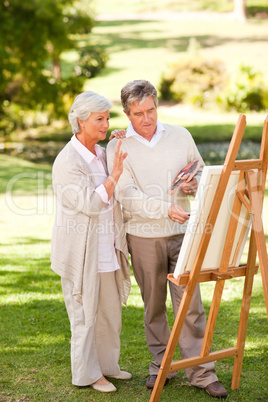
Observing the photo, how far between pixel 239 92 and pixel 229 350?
19489mm

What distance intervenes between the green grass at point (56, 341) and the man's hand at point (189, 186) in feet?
4.41

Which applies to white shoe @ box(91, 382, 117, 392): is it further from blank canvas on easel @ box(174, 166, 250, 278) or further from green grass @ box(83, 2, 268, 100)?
green grass @ box(83, 2, 268, 100)

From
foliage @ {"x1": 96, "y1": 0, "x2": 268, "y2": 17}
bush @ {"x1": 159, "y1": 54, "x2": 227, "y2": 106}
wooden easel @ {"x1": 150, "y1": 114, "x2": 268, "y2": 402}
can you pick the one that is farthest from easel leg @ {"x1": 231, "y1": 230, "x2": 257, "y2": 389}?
foliage @ {"x1": 96, "y1": 0, "x2": 268, "y2": 17}

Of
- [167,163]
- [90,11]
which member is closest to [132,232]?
[167,163]

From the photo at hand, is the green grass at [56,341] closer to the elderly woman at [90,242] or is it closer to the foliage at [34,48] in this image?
the elderly woman at [90,242]

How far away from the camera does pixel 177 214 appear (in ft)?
11.1

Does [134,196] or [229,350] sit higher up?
[134,196]

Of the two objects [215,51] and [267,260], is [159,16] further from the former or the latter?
[267,260]

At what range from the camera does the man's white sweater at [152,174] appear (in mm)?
3568

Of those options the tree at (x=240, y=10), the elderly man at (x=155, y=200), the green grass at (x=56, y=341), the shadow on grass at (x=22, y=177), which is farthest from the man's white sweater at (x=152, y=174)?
the tree at (x=240, y=10)

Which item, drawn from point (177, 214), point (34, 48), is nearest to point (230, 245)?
point (177, 214)

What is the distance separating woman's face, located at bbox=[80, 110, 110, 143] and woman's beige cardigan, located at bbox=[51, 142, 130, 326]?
5.9 inches

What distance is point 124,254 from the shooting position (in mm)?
3715

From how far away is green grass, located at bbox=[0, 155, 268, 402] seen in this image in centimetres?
370
